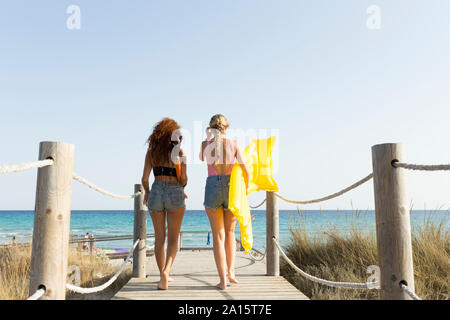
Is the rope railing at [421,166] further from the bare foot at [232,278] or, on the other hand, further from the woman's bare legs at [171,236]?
the bare foot at [232,278]

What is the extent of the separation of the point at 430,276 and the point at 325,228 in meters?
1.85

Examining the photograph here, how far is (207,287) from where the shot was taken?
3.74 m

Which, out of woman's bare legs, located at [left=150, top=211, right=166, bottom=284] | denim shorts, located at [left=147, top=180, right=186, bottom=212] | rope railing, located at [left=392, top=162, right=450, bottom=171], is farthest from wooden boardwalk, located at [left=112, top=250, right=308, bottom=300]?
rope railing, located at [left=392, top=162, right=450, bottom=171]

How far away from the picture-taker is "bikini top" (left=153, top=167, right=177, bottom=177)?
350 centimetres

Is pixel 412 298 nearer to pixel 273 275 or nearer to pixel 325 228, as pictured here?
pixel 273 275

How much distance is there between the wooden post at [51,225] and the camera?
179 centimetres

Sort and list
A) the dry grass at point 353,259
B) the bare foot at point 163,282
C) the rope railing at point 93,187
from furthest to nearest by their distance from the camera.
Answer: the dry grass at point 353,259, the bare foot at point 163,282, the rope railing at point 93,187

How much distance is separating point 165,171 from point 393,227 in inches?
91.8

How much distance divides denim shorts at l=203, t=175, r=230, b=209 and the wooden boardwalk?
3.12 ft

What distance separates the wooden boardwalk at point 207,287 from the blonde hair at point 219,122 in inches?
72.2

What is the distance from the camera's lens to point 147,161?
11.8 ft

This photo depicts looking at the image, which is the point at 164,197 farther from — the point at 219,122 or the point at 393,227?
the point at 393,227

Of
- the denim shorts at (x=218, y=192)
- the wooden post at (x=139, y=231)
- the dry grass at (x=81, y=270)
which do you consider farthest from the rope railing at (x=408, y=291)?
the dry grass at (x=81, y=270)
